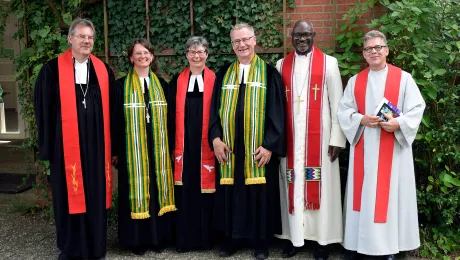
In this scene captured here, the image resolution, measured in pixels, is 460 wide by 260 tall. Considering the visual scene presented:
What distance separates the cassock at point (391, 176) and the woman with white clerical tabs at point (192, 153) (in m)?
1.26

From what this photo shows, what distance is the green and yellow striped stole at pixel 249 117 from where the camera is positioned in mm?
4336

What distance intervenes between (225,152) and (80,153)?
4.20 feet

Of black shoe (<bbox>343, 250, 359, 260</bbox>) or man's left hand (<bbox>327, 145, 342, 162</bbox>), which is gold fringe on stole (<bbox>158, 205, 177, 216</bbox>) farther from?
black shoe (<bbox>343, 250, 359, 260</bbox>)

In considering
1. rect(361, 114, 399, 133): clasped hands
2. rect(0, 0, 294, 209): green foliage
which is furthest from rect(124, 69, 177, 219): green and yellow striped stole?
rect(361, 114, 399, 133): clasped hands

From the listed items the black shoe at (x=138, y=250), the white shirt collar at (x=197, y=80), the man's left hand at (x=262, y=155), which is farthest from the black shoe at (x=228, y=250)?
the white shirt collar at (x=197, y=80)

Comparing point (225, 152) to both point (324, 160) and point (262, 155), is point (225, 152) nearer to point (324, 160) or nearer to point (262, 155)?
point (262, 155)

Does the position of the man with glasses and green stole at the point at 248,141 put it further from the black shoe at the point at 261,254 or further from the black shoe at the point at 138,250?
the black shoe at the point at 138,250

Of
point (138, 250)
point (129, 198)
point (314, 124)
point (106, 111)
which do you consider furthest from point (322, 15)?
point (138, 250)

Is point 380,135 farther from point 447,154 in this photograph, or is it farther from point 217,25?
point 217,25

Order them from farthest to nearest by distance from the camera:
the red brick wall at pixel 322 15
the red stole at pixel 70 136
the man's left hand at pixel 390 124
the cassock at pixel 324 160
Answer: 1. the red brick wall at pixel 322 15
2. the cassock at pixel 324 160
3. the red stole at pixel 70 136
4. the man's left hand at pixel 390 124

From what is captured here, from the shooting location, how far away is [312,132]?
4371mm

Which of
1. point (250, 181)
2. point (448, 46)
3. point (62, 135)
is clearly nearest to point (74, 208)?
point (62, 135)

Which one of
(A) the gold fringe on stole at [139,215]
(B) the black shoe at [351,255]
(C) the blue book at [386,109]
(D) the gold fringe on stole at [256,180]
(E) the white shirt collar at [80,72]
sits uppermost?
(E) the white shirt collar at [80,72]

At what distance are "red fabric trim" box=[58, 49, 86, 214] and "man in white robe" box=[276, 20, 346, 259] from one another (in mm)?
1852
